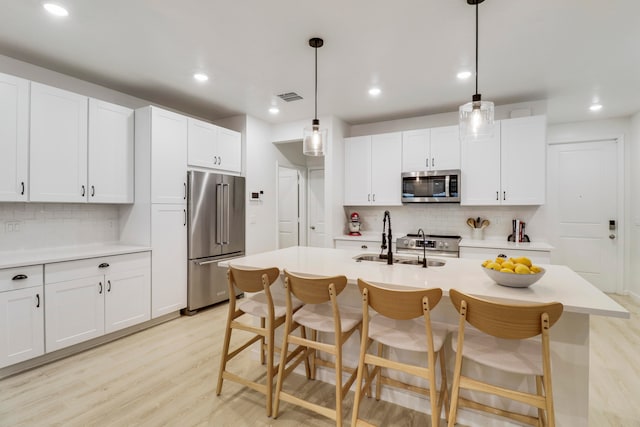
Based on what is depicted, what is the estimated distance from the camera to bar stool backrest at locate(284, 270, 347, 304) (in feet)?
5.96

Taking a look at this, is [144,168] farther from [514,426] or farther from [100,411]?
[514,426]

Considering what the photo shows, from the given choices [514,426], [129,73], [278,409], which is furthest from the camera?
[129,73]

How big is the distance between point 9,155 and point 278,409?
9.81ft

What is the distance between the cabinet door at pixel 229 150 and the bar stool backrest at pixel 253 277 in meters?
2.53

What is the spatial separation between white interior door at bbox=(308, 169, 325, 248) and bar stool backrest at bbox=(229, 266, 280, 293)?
3896mm

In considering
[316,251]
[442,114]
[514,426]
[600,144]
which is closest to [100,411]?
[316,251]

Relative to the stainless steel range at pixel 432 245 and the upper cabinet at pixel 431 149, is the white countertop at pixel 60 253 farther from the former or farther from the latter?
the upper cabinet at pixel 431 149

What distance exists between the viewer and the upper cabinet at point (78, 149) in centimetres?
280

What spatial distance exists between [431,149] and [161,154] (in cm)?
347

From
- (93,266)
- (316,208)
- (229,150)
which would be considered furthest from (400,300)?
(316,208)

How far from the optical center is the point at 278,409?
6.74ft

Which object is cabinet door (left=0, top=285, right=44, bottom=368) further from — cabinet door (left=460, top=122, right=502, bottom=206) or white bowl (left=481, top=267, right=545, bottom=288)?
cabinet door (left=460, top=122, right=502, bottom=206)

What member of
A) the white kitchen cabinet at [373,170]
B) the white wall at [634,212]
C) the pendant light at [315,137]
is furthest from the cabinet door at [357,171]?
the white wall at [634,212]

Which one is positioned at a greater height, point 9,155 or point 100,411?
point 9,155
